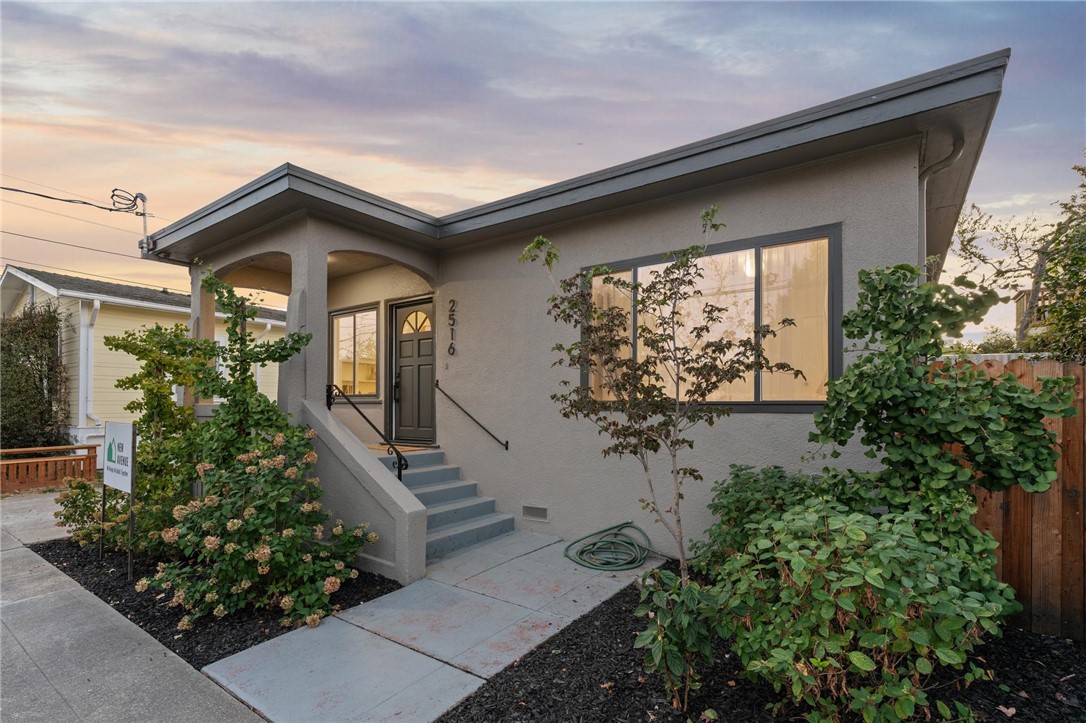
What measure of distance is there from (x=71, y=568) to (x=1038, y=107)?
44.6 ft

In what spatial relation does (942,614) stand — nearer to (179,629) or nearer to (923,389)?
(923,389)

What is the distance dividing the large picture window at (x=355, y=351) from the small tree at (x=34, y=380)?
654 centimetres

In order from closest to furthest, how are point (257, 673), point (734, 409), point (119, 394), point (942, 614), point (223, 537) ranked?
point (942, 614), point (257, 673), point (223, 537), point (734, 409), point (119, 394)

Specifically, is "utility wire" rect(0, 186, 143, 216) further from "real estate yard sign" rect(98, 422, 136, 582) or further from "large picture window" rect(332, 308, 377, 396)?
"real estate yard sign" rect(98, 422, 136, 582)

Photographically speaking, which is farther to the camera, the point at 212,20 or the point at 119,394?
the point at 119,394

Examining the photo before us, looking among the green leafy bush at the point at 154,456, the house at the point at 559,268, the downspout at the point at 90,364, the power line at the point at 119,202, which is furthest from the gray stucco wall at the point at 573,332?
the power line at the point at 119,202

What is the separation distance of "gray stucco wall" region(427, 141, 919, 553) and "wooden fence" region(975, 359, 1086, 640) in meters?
0.90

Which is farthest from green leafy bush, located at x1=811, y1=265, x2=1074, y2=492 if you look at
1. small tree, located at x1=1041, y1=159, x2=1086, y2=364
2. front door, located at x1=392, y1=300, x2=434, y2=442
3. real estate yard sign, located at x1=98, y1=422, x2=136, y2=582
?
real estate yard sign, located at x1=98, y1=422, x2=136, y2=582

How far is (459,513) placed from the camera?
536 centimetres

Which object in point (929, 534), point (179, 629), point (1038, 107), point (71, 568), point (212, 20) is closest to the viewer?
point (929, 534)

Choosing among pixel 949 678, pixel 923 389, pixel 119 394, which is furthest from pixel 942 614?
pixel 119 394

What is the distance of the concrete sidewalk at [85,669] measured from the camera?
247 cm

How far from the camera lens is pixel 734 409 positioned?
4.32m

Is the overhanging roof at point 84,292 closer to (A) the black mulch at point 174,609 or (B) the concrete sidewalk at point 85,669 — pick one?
(A) the black mulch at point 174,609
